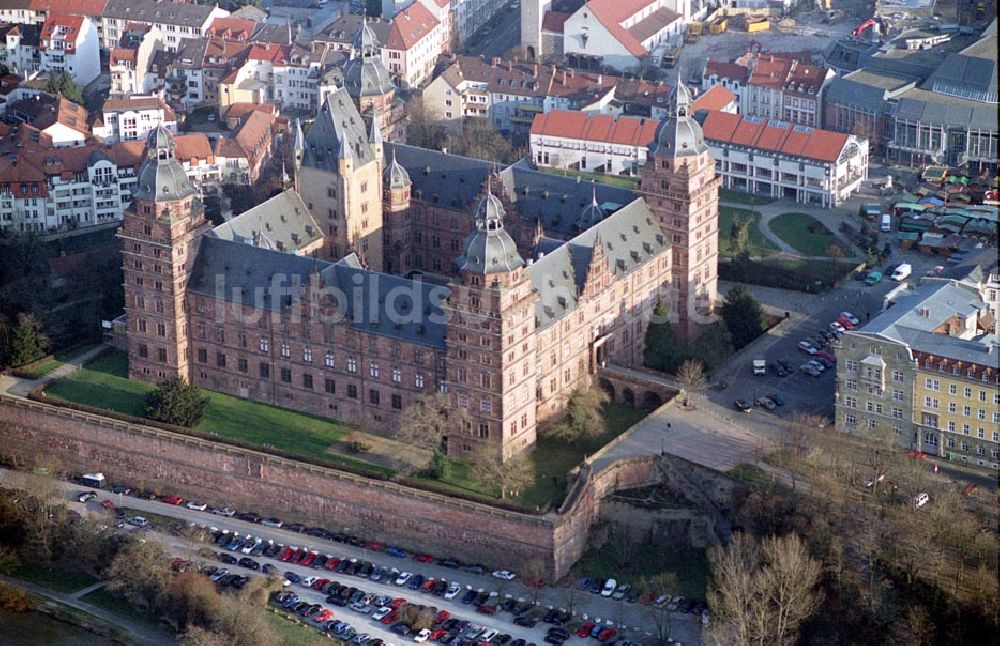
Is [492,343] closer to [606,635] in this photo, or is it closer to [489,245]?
[489,245]

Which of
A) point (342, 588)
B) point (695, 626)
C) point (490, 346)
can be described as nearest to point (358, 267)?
point (490, 346)

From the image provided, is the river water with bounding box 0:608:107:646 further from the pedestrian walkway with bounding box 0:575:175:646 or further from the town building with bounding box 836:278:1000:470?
the town building with bounding box 836:278:1000:470

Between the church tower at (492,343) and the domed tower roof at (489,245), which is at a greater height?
the domed tower roof at (489,245)

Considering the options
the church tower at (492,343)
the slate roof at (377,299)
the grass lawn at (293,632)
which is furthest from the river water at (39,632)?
the church tower at (492,343)

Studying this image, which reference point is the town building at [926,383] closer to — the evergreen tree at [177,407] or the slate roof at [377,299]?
the slate roof at [377,299]

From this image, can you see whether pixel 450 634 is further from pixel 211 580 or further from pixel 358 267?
pixel 358 267

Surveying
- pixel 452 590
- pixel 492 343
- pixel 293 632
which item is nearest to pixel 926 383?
pixel 492 343
